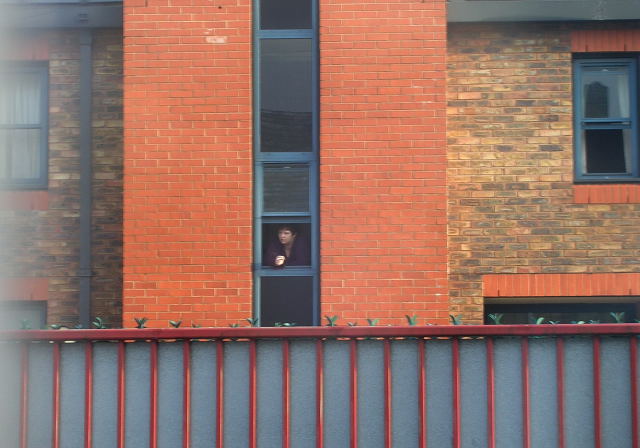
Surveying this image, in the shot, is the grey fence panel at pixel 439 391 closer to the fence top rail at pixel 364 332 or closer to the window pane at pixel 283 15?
the fence top rail at pixel 364 332

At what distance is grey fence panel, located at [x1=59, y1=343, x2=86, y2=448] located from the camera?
595 centimetres

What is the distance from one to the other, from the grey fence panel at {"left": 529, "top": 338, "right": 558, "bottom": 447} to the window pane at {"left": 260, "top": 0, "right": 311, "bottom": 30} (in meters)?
4.62

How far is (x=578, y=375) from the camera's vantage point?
19.4 ft

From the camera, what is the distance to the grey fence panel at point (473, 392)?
19.3 feet

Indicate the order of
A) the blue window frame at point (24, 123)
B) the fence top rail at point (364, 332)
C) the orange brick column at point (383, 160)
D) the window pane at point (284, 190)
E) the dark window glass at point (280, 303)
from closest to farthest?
the fence top rail at point (364, 332)
the orange brick column at point (383, 160)
the dark window glass at point (280, 303)
the window pane at point (284, 190)
the blue window frame at point (24, 123)

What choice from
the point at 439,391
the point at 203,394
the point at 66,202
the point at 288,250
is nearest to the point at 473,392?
the point at 439,391

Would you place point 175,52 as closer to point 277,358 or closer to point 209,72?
point 209,72

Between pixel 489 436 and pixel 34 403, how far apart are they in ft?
10.2

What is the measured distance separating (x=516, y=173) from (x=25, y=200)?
532 cm

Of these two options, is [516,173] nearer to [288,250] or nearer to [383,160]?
[383,160]

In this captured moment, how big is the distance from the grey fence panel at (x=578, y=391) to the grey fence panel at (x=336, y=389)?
4.88 ft

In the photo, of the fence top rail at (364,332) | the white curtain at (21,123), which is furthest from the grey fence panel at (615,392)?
the white curtain at (21,123)

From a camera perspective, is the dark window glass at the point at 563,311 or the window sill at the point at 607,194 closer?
the window sill at the point at 607,194

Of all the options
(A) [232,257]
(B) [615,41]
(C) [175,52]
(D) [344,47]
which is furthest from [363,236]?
(B) [615,41]
